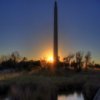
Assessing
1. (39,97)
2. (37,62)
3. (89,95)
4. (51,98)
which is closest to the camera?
(39,97)

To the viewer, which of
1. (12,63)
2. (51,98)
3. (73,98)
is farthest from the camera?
(12,63)

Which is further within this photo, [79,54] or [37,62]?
[37,62]

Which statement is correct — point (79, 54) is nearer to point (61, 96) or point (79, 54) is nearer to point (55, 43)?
point (55, 43)

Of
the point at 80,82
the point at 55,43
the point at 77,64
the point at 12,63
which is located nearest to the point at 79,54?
the point at 77,64

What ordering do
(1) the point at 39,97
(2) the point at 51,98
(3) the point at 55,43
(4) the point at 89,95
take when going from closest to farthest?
1. (1) the point at 39,97
2. (2) the point at 51,98
3. (4) the point at 89,95
4. (3) the point at 55,43

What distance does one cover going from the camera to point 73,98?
32.3 m

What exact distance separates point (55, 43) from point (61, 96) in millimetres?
22736

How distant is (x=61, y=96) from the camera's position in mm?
33438

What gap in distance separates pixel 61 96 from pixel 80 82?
1062 centimetres

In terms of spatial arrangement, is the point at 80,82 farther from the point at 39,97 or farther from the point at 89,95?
the point at 39,97

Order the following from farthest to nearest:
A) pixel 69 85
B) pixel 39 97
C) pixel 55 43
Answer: pixel 55 43, pixel 69 85, pixel 39 97

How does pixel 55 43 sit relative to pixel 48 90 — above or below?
above

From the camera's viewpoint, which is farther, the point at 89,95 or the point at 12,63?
the point at 12,63

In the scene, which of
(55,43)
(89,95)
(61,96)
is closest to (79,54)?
(55,43)
